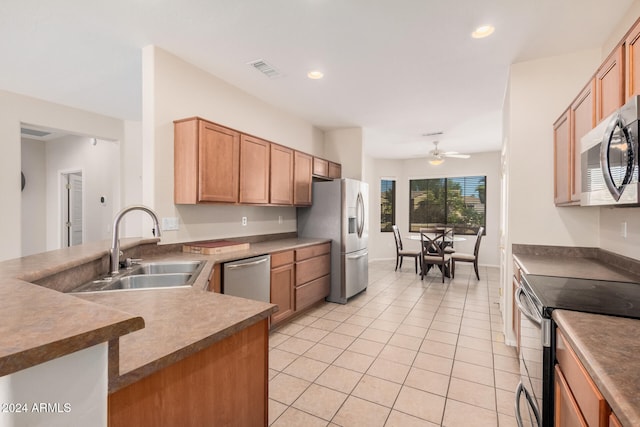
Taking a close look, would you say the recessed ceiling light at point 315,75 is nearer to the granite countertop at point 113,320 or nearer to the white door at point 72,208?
the granite countertop at point 113,320

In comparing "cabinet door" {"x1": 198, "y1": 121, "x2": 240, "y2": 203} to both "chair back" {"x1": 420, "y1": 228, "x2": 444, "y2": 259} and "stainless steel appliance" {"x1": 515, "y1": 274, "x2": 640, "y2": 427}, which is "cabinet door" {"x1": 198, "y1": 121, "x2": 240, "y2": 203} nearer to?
"stainless steel appliance" {"x1": 515, "y1": 274, "x2": 640, "y2": 427}

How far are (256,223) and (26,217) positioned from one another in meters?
4.76

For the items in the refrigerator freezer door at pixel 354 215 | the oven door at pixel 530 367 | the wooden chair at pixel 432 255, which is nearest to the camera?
the oven door at pixel 530 367

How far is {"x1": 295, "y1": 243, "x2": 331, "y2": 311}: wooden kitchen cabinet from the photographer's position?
3.66 metres

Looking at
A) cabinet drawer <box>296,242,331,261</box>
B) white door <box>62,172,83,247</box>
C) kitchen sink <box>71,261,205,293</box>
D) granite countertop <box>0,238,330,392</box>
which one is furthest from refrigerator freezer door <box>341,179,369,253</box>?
white door <box>62,172,83,247</box>

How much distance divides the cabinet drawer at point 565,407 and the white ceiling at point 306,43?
2.27m

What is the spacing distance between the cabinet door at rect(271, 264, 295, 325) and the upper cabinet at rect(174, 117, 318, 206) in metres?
0.81

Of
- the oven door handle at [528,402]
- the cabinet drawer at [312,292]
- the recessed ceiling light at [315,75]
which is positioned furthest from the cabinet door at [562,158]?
the cabinet drawer at [312,292]

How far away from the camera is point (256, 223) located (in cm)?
396

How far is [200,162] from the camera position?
2.72 metres

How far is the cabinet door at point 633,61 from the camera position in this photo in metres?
1.41

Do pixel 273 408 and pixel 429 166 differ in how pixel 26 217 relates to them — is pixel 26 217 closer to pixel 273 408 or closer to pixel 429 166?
pixel 273 408

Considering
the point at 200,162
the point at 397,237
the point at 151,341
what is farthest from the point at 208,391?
the point at 397,237

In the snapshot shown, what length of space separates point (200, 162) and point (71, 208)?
4.81 meters
